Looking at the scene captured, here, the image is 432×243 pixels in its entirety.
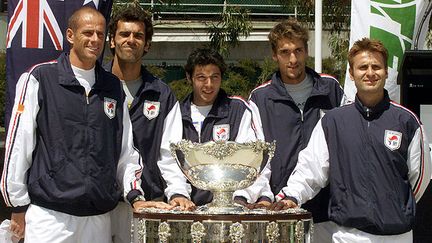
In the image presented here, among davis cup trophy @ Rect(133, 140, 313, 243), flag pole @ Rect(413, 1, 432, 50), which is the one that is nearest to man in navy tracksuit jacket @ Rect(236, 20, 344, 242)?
davis cup trophy @ Rect(133, 140, 313, 243)

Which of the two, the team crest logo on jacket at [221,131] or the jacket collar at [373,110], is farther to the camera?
the team crest logo on jacket at [221,131]

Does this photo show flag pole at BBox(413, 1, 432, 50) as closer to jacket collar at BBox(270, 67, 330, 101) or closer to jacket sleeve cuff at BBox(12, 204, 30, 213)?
jacket collar at BBox(270, 67, 330, 101)

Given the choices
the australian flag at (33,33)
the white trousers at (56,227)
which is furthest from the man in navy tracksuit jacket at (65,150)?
the australian flag at (33,33)

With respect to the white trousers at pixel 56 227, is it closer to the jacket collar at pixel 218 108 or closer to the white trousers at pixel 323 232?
the jacket collar at pixel 218 108

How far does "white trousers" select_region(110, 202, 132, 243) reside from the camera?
644 centimetres

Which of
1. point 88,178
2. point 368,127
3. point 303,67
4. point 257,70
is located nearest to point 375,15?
point 303,67

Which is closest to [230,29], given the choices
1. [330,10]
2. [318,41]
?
[330,10]

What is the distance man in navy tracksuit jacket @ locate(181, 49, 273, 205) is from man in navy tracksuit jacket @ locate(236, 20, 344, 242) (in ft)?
0.61

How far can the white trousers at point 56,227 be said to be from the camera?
5848 mm

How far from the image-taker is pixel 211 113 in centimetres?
646

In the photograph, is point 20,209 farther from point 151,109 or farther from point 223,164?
point 223,164

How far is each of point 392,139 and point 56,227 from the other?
2103mm

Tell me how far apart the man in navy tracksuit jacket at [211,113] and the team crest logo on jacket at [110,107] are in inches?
24.2

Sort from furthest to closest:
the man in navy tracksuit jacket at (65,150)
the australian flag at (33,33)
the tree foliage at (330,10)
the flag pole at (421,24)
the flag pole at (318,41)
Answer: the tree foliage at (330,10) → the flag pole at (318,41) → the flag pole at (421,24) → the australian flag at (33,33) → the man in navy tracksuit jacket at (65,150)
